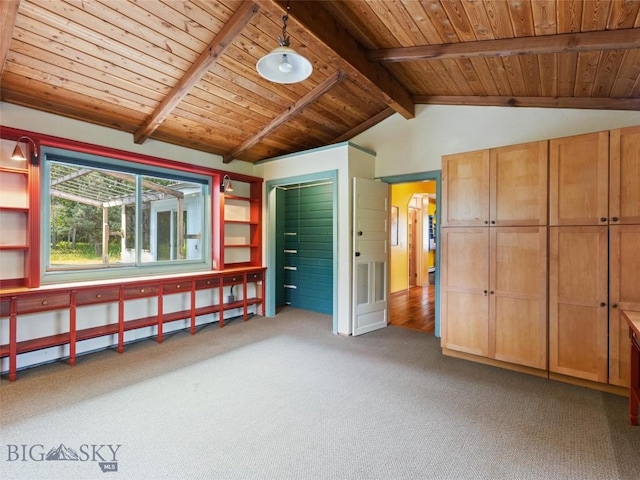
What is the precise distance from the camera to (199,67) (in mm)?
2979

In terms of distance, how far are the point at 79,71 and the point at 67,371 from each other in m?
2.82

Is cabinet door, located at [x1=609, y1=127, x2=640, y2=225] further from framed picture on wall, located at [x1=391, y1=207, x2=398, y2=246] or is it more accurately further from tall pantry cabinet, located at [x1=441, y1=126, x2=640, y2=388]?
framed picture on wall, located at [x1=391, y1=207, x2=398, y2=246]

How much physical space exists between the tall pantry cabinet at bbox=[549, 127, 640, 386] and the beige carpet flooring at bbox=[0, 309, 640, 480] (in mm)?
328

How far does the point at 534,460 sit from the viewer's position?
1859 mm

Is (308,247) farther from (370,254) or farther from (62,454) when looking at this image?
(62,454)

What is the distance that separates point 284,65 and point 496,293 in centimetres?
281

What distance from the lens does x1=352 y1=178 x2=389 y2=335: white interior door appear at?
4.28 m

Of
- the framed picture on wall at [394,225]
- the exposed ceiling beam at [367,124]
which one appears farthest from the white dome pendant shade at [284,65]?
the framed picture on wall at [394,225]

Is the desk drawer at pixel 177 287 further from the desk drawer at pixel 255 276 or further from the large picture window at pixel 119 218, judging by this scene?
the desk drawer at pixel 255 276

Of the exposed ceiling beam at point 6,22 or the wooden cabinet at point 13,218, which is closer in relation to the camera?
the exposed ceiling beam at point 6,22

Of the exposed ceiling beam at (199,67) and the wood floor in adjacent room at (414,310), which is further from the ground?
the exposed ceiling beam at (199,67)

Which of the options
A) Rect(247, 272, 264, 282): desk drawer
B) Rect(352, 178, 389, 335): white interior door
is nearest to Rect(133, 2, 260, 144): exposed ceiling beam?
Rect(352, 178, 389, 335): white interior door

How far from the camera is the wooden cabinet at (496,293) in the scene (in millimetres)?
2949

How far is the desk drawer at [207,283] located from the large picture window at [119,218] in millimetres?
389
